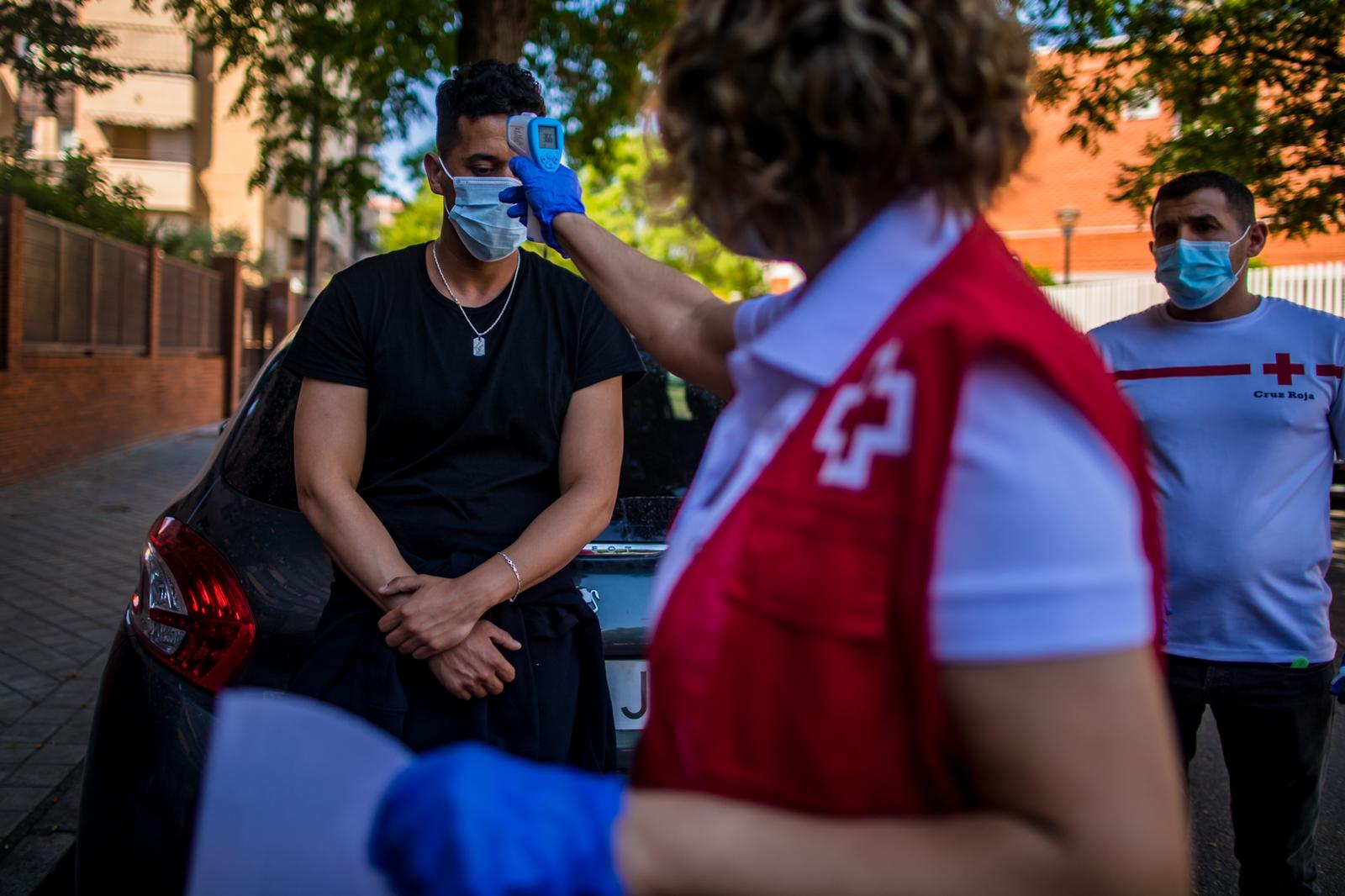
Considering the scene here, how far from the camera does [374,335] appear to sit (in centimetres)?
235

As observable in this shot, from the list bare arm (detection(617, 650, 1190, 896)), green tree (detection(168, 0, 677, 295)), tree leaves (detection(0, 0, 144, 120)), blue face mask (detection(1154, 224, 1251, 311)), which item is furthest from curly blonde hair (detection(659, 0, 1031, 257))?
tree leaves (detection(0, 0, 144, 120))

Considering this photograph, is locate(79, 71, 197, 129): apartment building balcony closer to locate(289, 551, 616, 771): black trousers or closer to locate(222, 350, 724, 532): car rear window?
locate(222, 350, 724, 532): car rear window

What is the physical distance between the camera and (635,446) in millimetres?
3273

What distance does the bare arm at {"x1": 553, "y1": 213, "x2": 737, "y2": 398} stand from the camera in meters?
1.59

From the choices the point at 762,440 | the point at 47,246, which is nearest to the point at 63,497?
the point at 47,246

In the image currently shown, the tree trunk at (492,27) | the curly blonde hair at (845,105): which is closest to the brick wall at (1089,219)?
the tree trunk at (492,27)

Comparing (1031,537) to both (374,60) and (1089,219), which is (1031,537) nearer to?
(374,60)

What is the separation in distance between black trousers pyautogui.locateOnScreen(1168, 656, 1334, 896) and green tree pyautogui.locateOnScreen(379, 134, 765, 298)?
1.56 meters

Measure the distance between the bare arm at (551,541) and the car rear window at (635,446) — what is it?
0.34 m

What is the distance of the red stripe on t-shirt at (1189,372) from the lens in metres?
2.63

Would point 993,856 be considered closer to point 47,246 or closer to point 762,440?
point 762,440

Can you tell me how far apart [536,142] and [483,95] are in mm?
364

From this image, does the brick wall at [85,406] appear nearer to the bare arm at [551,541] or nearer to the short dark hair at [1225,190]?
the bare arm at [551,541]

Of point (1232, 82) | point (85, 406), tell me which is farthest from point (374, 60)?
point (1232, 82)
